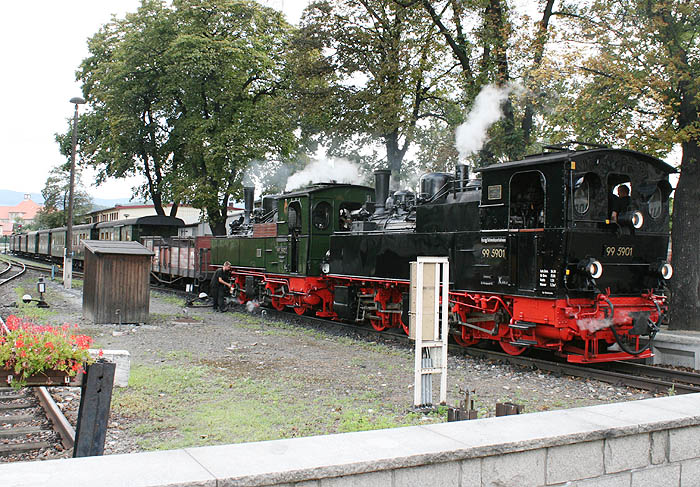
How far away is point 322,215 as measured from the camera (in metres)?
14.7

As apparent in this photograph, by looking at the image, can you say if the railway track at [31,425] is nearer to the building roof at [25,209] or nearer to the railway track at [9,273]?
the railway track at [9,273]

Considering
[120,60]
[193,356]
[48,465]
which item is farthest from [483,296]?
[120,60]

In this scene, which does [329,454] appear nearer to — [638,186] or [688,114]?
[638,186]

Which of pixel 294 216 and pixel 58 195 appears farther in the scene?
pixel 58 195

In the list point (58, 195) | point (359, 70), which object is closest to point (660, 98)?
point (359, 70)

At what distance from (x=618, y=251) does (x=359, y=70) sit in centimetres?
1656

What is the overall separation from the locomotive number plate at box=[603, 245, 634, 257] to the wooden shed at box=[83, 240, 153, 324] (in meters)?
9.81

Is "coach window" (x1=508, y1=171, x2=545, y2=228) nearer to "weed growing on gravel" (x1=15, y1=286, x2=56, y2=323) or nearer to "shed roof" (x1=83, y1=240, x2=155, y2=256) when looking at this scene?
"shed roof" (x1=83, y1=240, x2=155, y2=256)

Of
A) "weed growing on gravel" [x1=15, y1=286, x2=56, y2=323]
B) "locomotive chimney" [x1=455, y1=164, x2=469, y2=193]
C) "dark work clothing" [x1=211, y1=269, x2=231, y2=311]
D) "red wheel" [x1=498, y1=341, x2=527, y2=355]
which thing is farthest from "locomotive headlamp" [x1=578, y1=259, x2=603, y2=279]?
"weed growing on gravel" [x1=15, y1=286, x2=56, y2=323]

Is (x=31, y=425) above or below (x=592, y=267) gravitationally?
below

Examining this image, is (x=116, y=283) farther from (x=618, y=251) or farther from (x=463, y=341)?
(x=618, y=251)

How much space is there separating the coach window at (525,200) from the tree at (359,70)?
11641mm

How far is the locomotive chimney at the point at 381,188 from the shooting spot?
1334 cm

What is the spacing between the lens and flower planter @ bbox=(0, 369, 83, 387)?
4250mm
